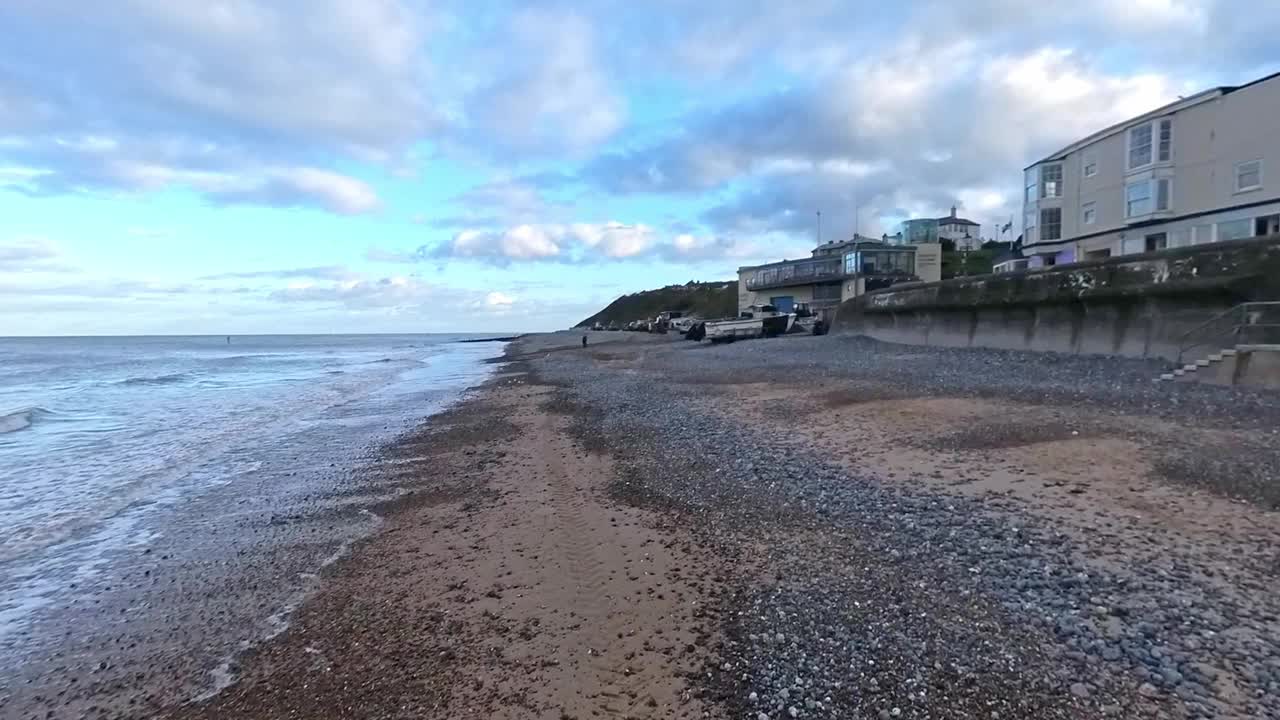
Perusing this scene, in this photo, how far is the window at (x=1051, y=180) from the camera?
40.5 metres

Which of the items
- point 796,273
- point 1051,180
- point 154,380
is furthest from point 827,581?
point 796,273

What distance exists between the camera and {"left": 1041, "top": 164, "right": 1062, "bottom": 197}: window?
4047 cm

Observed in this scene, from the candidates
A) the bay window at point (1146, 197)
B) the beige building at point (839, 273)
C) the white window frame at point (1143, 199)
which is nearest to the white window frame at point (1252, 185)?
the bay window at point (1146, 197)

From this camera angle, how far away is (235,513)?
926 cm

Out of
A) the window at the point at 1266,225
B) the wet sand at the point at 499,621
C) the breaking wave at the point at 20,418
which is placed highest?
the window at the point at 1266,225

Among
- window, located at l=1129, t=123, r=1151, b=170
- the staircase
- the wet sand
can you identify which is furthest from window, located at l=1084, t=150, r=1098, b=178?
the wet sand

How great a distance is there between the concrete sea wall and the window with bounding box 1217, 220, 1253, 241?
39.4ft

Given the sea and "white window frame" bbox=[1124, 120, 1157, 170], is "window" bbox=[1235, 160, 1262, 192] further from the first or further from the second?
the sea

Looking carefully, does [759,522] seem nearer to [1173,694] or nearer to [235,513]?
[1173,694]

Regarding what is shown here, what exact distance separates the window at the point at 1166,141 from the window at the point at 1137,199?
119 centimetres

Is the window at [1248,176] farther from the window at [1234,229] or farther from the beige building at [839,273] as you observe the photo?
the beige building at [839,273]

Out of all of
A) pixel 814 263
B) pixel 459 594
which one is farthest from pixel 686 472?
pixel 814 263

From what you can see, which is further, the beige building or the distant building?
the distant building

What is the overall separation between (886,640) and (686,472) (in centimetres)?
532
